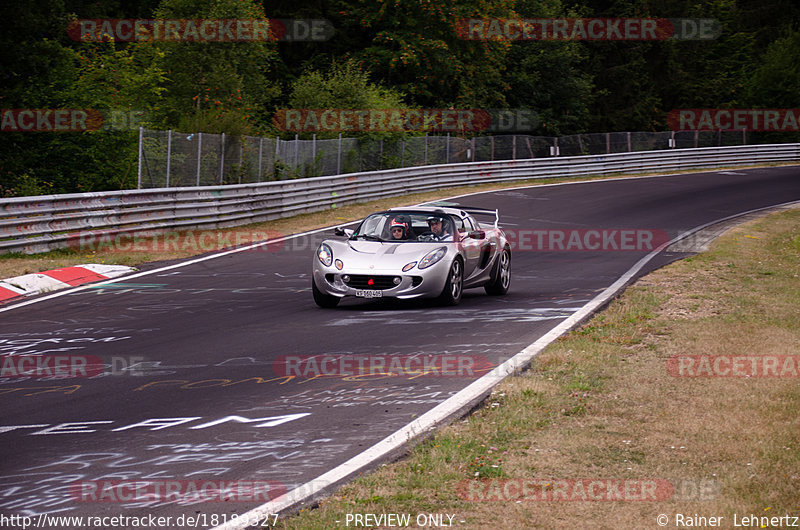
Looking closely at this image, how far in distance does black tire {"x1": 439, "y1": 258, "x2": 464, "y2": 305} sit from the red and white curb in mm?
6138

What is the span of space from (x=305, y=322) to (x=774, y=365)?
565cm

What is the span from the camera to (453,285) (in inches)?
510

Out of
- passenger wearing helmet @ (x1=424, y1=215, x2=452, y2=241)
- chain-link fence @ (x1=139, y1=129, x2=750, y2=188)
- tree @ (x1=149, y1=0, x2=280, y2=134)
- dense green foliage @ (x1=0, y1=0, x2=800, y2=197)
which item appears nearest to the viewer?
passenger wearing helmet @ (x1=424, y1=215, x2=452, y2=241)

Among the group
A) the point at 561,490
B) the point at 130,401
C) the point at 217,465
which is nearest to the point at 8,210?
the point at 130,401

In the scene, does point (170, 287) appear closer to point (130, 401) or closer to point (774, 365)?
point (130, 401)

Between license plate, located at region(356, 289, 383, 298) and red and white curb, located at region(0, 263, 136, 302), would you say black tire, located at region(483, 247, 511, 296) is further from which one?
red and white curb, located at region(0, 263, 136, 302)

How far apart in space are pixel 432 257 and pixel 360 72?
104 ft

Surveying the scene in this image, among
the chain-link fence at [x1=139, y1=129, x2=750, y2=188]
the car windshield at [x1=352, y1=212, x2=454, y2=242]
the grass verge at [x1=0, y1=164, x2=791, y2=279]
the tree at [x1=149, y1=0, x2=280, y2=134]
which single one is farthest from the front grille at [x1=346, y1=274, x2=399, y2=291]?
the tree at [x1=149, y1=0, x2=280, y2=134]

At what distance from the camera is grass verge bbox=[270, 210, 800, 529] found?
4785mm

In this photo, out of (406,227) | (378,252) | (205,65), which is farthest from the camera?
(205,65)

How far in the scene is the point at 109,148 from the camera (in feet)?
80.4

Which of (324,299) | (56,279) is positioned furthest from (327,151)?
(324,299)

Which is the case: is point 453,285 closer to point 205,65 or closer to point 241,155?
point 241,155

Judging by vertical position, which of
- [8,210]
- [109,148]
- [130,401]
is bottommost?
[130,401]
